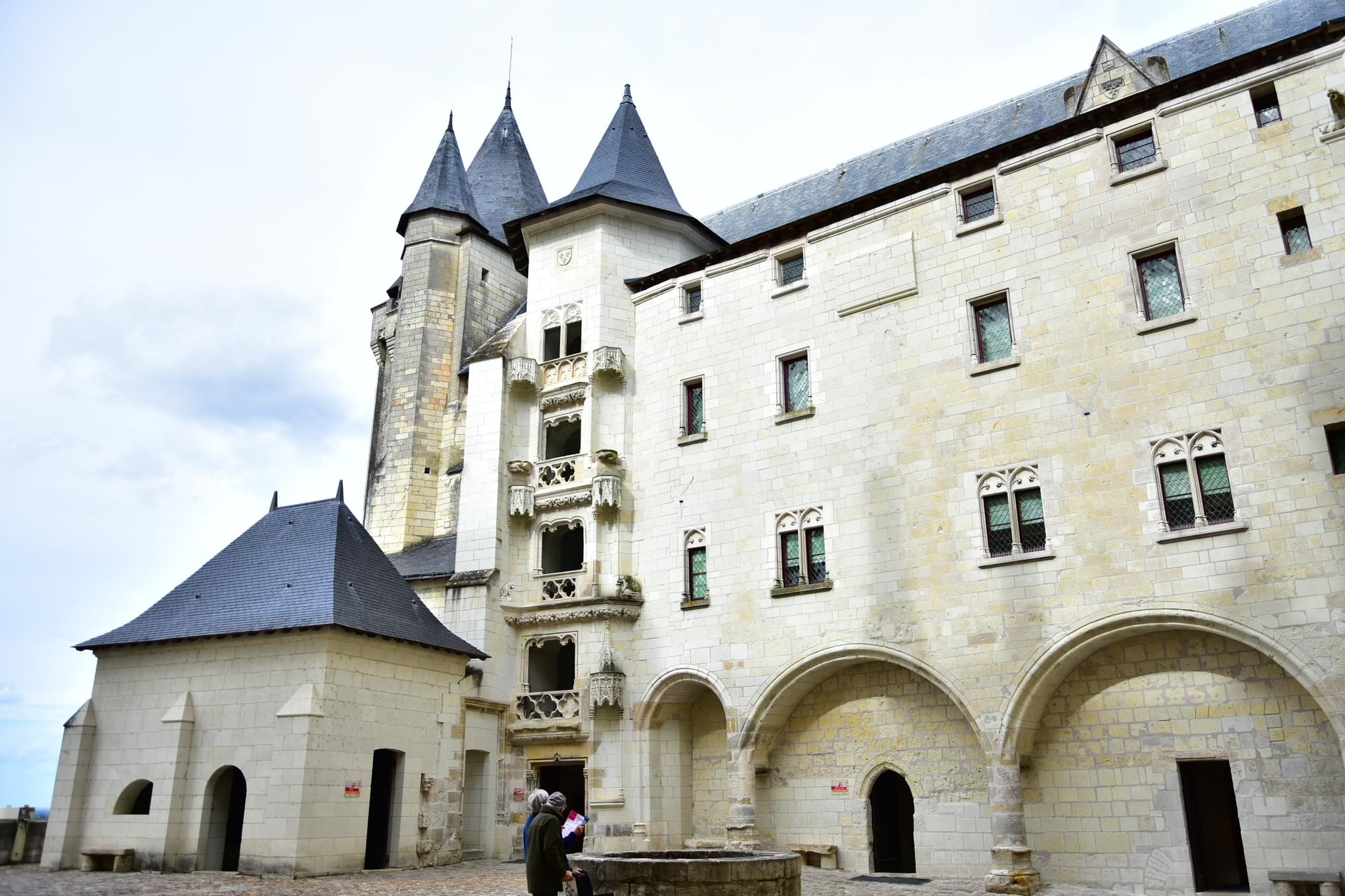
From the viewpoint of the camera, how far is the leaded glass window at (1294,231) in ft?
48.6

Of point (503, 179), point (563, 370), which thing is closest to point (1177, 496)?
point (563, 370)

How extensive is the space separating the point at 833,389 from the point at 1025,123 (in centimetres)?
815

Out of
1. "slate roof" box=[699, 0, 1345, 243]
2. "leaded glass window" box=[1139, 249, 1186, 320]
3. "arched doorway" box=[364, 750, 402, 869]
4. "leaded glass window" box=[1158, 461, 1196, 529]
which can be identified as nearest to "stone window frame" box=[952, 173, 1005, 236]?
"slate roof" box=[699, 0, 1345, 243]

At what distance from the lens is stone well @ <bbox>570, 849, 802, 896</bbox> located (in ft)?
30.6

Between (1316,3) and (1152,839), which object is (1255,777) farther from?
(1316,3)

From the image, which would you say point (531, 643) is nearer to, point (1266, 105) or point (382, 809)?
point (382, 809)

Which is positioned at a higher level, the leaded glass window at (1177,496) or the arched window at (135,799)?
the leaded glass window at (1177,496)

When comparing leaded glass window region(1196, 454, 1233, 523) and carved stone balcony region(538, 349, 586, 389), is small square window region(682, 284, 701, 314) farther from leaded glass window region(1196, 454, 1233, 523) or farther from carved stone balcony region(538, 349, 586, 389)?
leaded glass window region(1196, 454, 1233, 523)

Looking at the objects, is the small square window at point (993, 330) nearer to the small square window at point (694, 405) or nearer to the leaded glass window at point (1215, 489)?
the leaded glass window at point (1215, 489)

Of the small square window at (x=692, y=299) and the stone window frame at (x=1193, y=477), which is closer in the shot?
the stone window frame at (x=1193, y=477)

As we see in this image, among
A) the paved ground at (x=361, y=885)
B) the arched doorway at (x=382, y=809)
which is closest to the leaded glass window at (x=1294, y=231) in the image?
the paved ground at (x=361, y=885)

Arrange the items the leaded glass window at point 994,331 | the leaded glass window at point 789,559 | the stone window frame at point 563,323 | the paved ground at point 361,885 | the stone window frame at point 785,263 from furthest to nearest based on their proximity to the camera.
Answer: the stone window frame at point 563,323
the stone window frame at point 785,263
the leaded glass window at point 789,559
the leaded glass window at point 994,331
the paved ground at point 361,885

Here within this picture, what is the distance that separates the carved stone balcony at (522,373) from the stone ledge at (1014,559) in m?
10.7

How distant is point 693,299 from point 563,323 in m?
3.05
